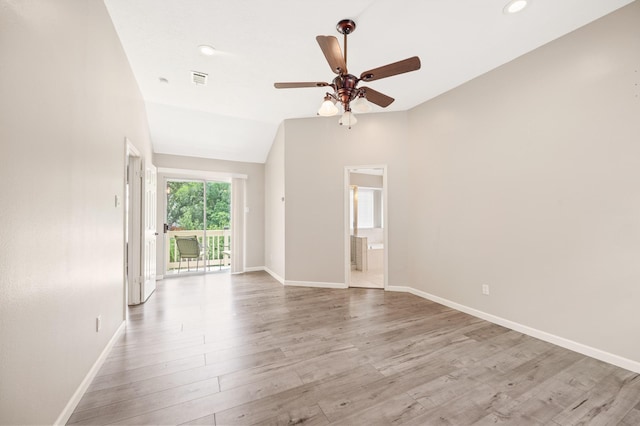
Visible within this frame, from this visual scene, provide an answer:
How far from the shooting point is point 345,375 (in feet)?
6.85

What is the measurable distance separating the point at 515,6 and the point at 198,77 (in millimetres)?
3447

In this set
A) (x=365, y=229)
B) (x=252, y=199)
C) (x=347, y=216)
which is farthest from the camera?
(x=365, y=229)

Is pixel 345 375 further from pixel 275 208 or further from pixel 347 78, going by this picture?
pixel 275 208

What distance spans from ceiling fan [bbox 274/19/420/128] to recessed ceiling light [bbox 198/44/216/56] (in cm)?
104

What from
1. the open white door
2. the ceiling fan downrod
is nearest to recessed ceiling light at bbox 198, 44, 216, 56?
the ceiling fan downrod

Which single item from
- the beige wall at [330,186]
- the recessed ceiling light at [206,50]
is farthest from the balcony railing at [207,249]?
the recessed ceiling light at [206,50]

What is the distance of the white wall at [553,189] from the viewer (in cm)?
223

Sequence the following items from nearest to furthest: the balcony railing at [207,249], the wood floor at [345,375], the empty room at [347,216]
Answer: the empty room at [347,216] → the wood floor at [345,375] → the balcony railing at [207,249]

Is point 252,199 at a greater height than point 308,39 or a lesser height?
lesser

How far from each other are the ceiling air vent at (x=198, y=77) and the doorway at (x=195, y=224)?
2.81m

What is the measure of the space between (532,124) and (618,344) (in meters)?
2.19

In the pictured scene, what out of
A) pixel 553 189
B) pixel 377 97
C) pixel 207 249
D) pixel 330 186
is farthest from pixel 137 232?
pixel 553 189

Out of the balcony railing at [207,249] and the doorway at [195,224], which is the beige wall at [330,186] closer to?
the doorway at [195,224]

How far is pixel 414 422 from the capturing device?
1.62m
